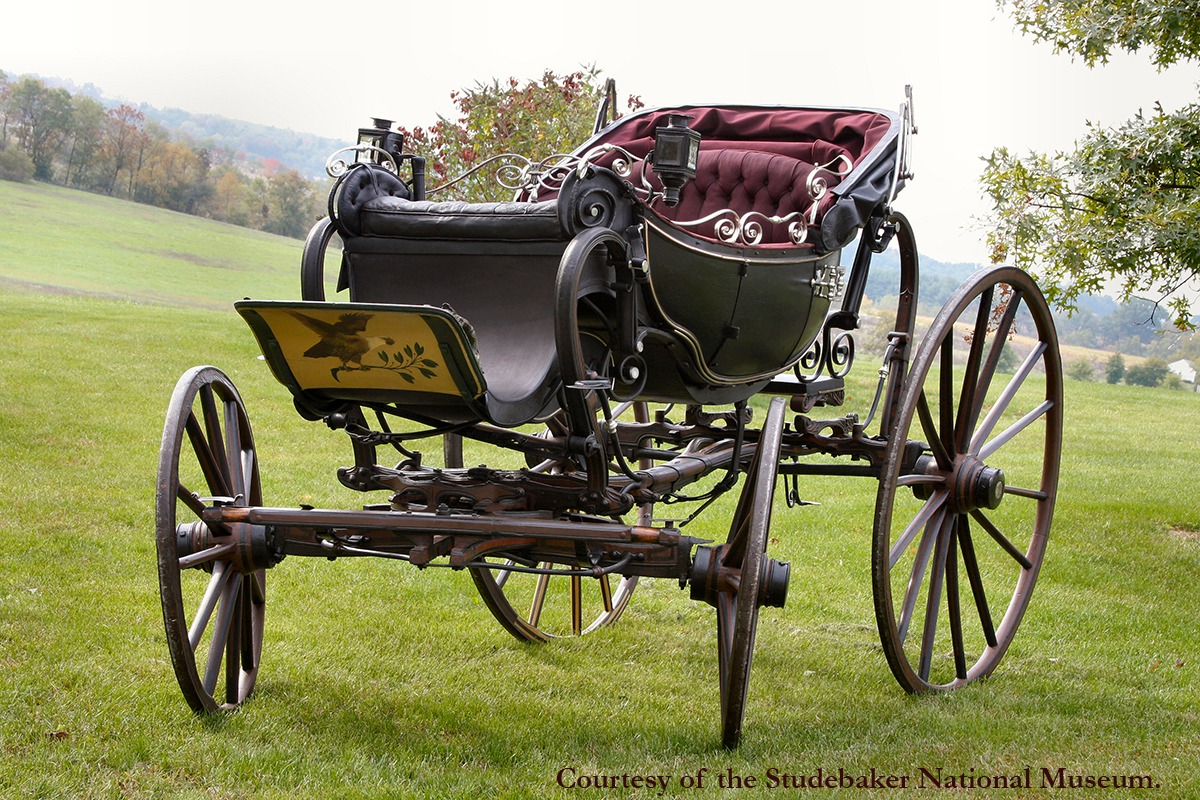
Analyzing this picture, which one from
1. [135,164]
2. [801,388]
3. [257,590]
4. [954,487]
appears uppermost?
[135,164]

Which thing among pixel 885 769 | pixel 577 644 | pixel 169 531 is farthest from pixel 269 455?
pixel 885 769

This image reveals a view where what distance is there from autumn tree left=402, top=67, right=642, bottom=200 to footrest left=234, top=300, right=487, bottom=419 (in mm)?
7637

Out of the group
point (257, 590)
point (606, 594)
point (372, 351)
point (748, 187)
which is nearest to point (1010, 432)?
point (748, 187)

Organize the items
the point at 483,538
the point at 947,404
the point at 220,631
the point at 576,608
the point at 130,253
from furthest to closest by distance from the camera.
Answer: the point at 130,253, the point at 576,608, the point at 947,404, the point at 220,631, the point at 483,538

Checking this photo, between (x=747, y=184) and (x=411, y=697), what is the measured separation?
8.13ft

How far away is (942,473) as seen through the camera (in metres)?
4.68

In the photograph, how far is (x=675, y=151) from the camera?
145 inches

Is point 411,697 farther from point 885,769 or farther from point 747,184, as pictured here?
point 747,184

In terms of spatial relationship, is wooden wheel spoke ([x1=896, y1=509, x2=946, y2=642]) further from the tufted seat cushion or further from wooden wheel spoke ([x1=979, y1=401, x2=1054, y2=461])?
the tufted seat cushion

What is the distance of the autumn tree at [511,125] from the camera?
1138 centimetres

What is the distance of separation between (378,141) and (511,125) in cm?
744

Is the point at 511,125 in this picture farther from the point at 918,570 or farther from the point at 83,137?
the point at 83,137

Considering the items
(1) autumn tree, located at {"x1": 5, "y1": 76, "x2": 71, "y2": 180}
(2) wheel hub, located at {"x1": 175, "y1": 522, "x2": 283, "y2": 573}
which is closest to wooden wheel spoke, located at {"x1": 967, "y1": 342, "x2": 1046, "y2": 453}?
(2) wheel hub, located at {"x1": 175, "y1": 522, "x2": 283, "y2": 573}

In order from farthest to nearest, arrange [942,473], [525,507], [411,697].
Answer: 1. [942,473]
2. [411,697]
3. [525,507]
